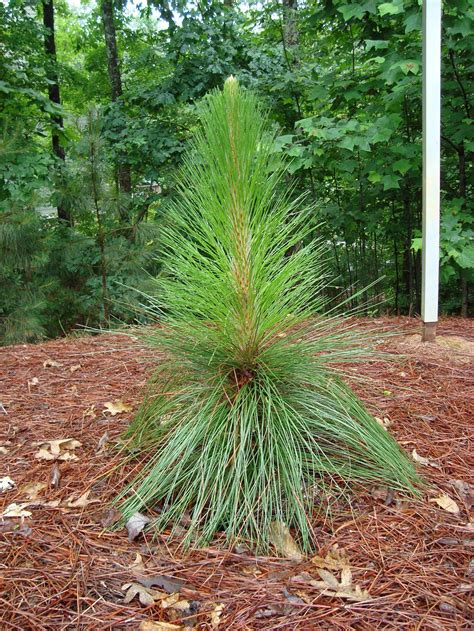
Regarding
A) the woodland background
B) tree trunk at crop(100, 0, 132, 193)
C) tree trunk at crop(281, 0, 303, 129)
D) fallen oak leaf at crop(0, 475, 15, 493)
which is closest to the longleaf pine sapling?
fallen oak leaf at crop(0, 475, 15, 493)

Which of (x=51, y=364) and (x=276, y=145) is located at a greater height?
(x=276, y=145)

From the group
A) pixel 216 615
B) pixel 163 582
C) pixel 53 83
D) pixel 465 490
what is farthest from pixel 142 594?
pixel 53 83

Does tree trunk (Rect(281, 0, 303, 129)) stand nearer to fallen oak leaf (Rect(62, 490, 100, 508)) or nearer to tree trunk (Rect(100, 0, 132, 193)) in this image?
tree trunk (Rect(100, 0, 132, 193))

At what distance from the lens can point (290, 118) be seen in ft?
19.8

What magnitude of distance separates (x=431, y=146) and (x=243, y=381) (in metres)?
2.18

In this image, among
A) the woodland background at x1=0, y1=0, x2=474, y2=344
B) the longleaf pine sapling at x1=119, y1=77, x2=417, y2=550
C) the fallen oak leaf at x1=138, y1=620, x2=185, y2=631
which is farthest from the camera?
the woodland background at x1=0, y1=0, x2=474, y2=344

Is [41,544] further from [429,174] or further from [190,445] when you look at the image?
[429,174]

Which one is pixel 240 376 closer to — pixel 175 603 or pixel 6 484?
pixel 175 603

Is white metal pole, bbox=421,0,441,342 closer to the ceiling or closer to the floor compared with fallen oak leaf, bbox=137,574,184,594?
closer to the ceiling

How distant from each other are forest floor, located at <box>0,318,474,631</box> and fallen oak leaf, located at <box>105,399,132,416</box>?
0.13 feet

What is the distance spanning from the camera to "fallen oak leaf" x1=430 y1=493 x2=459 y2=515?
1.47 meters

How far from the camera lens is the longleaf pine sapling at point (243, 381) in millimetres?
1427

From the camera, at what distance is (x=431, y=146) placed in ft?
9.73

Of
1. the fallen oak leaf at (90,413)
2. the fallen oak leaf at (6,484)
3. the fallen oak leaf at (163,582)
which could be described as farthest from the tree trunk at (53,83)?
the fallen oak leaf at (163,582)
